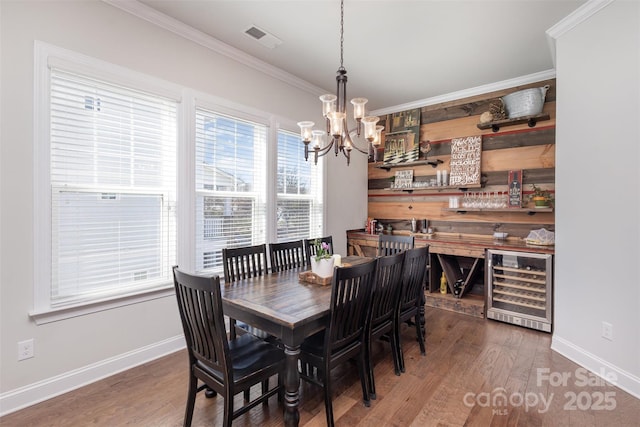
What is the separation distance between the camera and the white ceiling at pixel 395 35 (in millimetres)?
2590

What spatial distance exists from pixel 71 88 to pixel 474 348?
4061 mm

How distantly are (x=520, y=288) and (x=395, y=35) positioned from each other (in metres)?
3.05

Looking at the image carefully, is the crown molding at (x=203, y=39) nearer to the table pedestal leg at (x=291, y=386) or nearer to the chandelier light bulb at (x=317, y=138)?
the chandelier light bulb at (x=317, y=138)

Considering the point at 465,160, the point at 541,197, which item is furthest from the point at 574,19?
the point at 465,160

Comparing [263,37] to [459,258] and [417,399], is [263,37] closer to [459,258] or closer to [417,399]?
[417,399]

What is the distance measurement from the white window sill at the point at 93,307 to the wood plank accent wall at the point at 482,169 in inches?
144

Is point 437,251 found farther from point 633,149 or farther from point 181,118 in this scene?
point 181,118

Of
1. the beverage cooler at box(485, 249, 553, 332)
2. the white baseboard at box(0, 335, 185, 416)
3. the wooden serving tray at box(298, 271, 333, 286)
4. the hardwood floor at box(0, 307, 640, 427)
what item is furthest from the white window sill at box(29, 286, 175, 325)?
the beverage cooler at box(485, 249, 553, 332)

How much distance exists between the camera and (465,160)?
4.40 m

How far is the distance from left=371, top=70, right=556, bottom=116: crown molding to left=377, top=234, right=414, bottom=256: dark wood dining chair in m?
2.43

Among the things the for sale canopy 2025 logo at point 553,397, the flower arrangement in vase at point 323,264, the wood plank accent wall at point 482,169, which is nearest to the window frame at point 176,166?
the flower arrangement in vase at point 323,264

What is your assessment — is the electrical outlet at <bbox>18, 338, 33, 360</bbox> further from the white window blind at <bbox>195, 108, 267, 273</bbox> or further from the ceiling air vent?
the ceiling air vent

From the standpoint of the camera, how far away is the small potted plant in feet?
12.0

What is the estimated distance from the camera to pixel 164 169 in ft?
9.35
